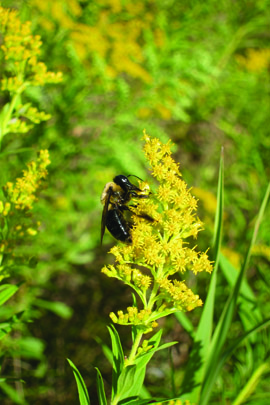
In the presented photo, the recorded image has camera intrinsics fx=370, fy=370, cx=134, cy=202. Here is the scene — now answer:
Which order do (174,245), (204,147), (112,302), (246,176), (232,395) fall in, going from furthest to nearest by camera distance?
(204,147), (112,302), (246,176), (232,395), (174,245)

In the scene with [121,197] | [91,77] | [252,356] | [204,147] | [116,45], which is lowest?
[252,356]

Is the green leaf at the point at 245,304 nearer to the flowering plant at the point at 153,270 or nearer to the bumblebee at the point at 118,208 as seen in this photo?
the bumblebee at the point at 118,208

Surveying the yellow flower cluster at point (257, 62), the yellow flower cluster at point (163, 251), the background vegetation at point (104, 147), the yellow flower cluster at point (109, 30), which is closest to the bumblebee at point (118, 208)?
the yellow flower cluster at point (163, 251)

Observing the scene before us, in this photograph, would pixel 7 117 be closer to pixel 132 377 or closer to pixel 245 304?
pixel 132 377

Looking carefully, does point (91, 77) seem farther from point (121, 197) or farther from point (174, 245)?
point (174, 245)

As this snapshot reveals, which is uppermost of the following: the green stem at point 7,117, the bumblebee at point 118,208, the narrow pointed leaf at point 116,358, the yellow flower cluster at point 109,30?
the yellow flower cluster at point 109,30

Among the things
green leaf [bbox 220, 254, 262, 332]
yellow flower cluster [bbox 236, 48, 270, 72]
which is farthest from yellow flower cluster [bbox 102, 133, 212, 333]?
yellow flower cluster [bbox 236, 48, 270, 72]

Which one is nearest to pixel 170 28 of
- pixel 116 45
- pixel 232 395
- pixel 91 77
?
pixel 116 45
